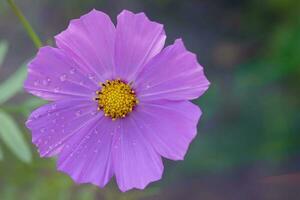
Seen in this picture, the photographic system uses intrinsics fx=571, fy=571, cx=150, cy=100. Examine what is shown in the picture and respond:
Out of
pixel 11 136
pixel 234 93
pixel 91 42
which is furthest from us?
pixel 234 93

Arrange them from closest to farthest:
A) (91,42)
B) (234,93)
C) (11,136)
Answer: (91,42) < (11,136) < (234,93)

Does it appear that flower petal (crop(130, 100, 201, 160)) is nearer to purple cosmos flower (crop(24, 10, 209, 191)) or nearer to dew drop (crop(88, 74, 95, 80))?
purple cosmos flower (crop(24, 10, 209, 191))

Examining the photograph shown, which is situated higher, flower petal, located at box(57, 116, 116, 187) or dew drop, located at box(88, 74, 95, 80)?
dew drop, located at box(88, 74, 95, 80)

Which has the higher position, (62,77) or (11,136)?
(62,77)

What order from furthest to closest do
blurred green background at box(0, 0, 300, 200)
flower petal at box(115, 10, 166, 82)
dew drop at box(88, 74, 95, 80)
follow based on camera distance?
blurred green background at box(0, 0, 300, 200) < dew drop at box(88, 74, 95, 80) < flower petal at box(115, 10, 166, 82)

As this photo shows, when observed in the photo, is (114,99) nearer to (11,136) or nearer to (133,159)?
(133,159)

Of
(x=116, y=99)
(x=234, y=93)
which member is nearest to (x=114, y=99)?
(x=116, y=99)

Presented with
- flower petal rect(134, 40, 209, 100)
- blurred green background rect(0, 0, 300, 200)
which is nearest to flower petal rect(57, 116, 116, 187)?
flower petal rect(134, 40, 209, 100)
